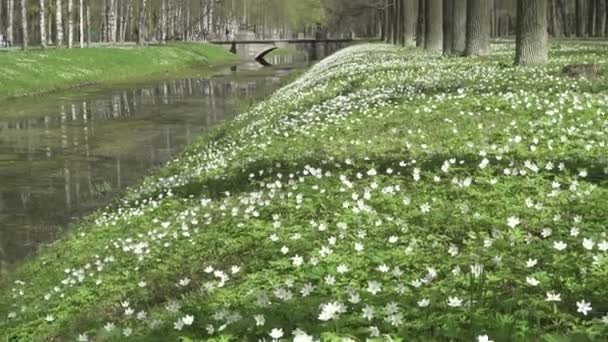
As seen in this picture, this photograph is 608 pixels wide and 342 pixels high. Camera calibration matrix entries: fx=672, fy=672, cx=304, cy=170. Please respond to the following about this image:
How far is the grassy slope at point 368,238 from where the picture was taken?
4934mm

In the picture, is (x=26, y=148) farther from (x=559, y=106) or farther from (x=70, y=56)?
(x=70, y=56)

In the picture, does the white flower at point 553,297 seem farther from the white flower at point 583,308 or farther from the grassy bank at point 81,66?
the grassy bank at point 81,66

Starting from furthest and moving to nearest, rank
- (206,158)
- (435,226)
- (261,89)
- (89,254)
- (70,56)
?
(70,56), (261,89), (206,158), (89,254), (435,226)

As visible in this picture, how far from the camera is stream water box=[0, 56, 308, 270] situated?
15492 millimetres

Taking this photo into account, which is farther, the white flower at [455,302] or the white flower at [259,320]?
the white flower at [259,320]

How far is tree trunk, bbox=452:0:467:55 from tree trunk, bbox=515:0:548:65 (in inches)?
406

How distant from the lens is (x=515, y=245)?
19.9 feet

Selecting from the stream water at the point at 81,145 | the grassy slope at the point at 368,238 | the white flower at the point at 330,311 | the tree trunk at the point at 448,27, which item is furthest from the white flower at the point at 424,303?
the tree trunk at the point at 448,27

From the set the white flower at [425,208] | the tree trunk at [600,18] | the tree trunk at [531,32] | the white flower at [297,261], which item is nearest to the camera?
the white flower at [297,261]

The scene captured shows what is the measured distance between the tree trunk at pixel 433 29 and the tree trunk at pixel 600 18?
27103 mm

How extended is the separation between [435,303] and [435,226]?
7.19ft

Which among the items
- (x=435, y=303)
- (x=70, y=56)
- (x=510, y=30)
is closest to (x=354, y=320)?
(x=435, y=303)

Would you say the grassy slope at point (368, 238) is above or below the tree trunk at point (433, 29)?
below

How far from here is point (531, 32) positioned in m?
22.0
